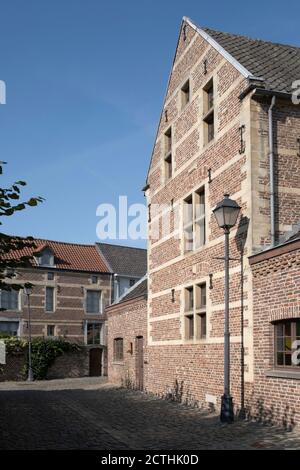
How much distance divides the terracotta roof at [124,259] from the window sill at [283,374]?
3182cm

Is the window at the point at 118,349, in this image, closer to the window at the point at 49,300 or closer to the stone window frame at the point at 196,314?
the stone window frame at the point at 196,314

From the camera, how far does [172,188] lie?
17.8 metres

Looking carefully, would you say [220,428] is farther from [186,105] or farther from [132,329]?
[132,329]

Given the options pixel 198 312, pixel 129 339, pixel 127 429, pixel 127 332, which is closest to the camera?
pixel 127 429

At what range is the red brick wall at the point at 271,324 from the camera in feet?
35.4

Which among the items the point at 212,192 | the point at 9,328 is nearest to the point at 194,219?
the point at 212,192

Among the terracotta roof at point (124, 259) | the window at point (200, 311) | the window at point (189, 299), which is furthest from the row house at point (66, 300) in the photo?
the window at point (200, 311)

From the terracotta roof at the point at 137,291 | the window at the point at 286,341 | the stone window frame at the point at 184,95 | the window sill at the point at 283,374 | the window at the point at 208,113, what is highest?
the stone window frame at the point at 184,95

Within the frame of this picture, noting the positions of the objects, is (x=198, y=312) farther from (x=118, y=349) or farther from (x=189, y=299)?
(x=118, y=349)

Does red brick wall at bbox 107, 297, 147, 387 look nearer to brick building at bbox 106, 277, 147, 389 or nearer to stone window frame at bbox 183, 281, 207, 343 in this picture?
brick building at bbox 106, 277, 147, 389

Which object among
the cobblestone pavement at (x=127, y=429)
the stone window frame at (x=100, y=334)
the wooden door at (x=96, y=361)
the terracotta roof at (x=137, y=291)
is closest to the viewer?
the cobblestone pavement at (x=127, y=429)

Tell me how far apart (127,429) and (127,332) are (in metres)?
11.5

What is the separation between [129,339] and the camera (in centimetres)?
2244
